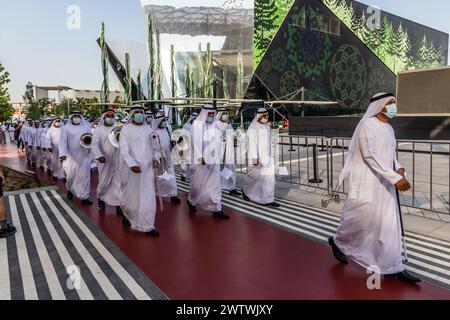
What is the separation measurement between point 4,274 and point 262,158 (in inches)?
177

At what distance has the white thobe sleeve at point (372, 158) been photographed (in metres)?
3.42

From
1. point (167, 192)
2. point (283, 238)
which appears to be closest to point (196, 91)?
point (167, 192)

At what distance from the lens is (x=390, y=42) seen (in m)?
57.6

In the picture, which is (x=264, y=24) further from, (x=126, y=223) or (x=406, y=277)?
(x=406, y=277)

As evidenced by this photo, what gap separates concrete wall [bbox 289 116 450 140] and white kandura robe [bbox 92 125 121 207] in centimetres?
1575

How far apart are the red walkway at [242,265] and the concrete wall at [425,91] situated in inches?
923

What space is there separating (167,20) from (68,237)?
39083 millimetres

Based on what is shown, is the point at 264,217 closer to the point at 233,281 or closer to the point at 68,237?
the point at 233,281

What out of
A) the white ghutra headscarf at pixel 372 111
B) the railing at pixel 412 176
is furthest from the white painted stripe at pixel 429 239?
the white ghutra headscarf at pixel 372 111

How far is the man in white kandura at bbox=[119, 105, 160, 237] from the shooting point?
531cm

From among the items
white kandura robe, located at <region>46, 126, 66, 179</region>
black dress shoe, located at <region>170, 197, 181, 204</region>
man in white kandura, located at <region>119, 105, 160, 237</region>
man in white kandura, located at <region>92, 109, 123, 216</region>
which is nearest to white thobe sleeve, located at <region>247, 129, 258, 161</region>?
black dress shoe, located at <region>170, 197, 181, 204</region>

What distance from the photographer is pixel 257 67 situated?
Answer: 39344 mm

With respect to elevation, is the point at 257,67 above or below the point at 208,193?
above
